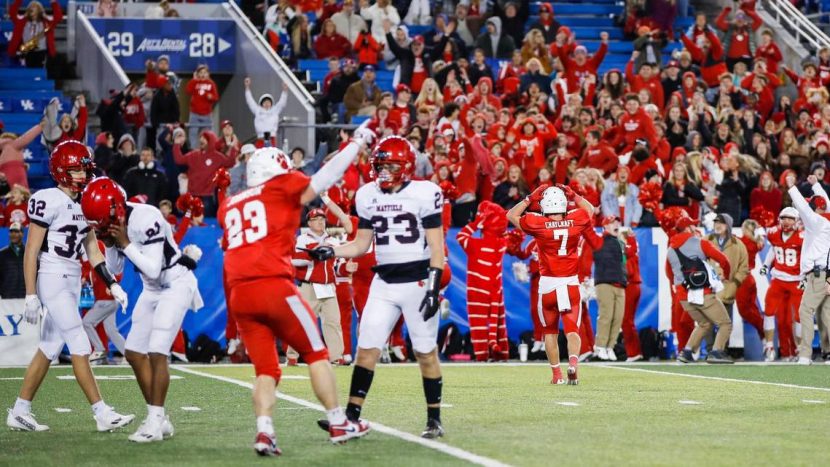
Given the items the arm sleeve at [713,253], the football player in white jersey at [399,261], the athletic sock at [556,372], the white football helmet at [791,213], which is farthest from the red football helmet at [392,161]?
the white football helmet at [791,213]

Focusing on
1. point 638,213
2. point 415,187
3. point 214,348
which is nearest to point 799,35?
point 638,213

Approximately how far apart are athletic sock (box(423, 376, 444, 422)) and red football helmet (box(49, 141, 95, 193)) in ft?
9.20

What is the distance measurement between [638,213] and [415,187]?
10668mm

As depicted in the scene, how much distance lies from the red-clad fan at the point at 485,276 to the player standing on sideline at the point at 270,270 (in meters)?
9.35

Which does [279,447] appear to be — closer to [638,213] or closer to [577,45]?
[638,213]

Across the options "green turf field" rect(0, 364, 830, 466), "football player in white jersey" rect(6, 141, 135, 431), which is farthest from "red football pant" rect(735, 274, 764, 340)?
"football player in white jersey" rect(6, 141, 135, 431)

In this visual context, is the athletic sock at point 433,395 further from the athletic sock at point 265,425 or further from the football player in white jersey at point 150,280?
the football player in white jersey at point 150,280

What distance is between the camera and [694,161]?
1995cm

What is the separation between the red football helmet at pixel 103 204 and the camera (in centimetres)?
895

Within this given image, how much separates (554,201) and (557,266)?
2.07 feet

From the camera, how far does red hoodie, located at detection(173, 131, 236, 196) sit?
20.0 metres

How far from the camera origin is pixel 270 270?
827cm

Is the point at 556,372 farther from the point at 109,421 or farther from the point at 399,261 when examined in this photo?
the point at 109,421

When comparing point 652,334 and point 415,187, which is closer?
point 415,187
